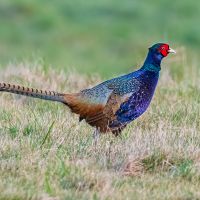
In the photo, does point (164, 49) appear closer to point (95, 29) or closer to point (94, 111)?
point (94, 111)

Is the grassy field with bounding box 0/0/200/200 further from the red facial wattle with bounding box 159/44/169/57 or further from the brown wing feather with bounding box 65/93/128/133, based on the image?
the red facial wattle with bounding box 159/44/169/57

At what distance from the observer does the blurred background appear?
61.4 ft

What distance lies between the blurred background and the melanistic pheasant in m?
Result: 9.09

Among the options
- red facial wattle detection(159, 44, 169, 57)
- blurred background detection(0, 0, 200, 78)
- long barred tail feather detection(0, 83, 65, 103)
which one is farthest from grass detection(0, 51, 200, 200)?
blurred background detection(0, 0, 200, 78)

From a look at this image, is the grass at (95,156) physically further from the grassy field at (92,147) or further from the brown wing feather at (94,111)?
the brown wing feather at (94,111)

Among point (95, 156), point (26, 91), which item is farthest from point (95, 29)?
point (95, 156)

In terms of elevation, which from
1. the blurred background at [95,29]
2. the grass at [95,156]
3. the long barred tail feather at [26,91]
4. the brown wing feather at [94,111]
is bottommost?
the grass at [95,156]

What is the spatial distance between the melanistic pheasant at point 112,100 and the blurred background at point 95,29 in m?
9.09

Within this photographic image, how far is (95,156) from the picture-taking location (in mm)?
7195

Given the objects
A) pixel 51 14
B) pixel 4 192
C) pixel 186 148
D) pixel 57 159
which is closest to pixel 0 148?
pixel 57 159

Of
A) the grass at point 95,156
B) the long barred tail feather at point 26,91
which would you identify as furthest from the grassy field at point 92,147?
the long barred tail feather at point 26,91

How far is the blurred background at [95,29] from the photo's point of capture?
61.4 feet

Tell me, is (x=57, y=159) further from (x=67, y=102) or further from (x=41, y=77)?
(x=41, y=77)

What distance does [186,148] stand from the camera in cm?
736
